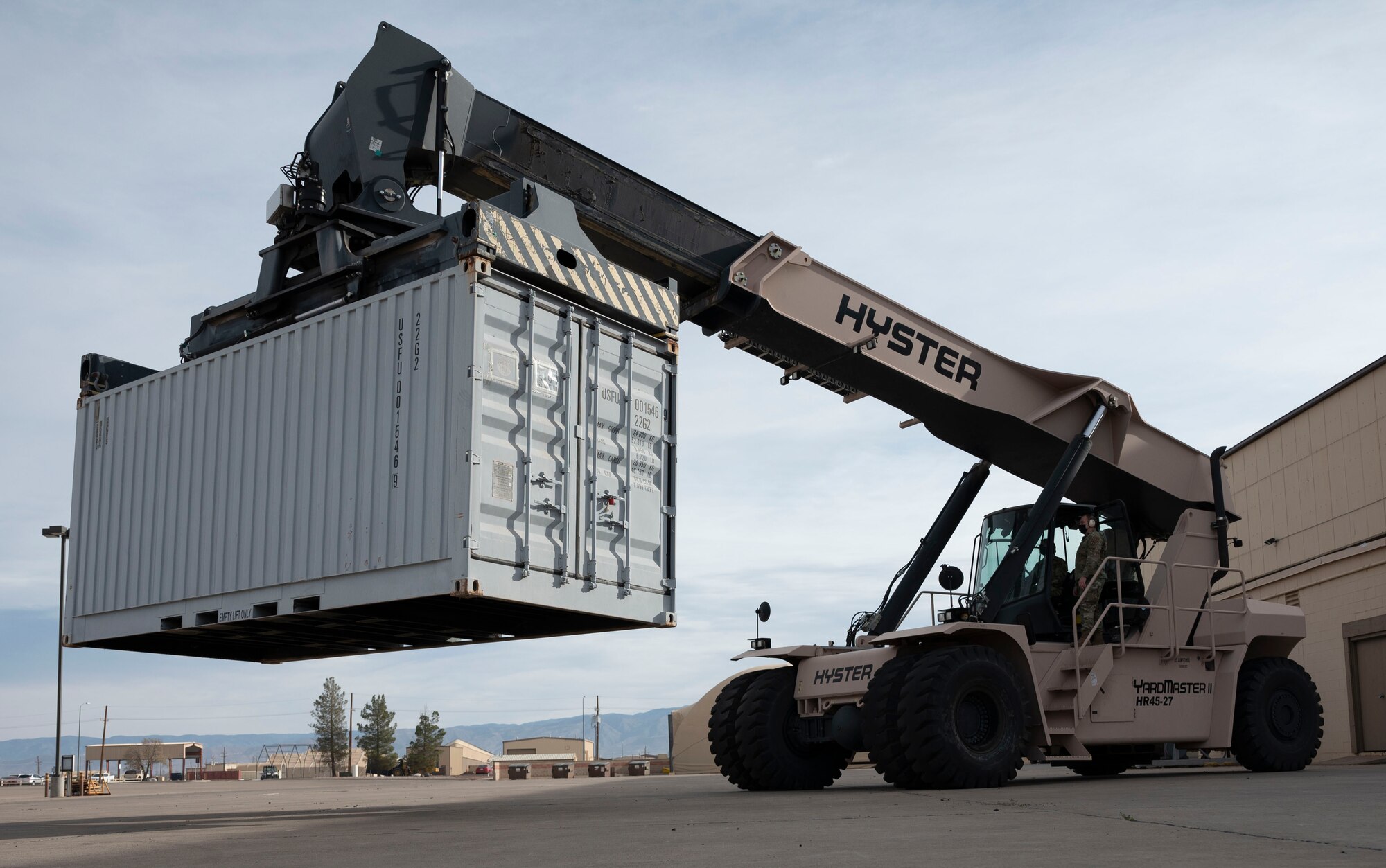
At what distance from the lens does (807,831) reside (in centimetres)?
746

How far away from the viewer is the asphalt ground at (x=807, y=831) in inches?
236

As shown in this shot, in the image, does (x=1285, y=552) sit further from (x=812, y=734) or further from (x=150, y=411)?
(x=150, y=411)

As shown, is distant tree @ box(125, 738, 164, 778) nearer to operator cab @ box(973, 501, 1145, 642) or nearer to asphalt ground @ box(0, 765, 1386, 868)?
operator cab @ box(973, 501, 1145, 642)

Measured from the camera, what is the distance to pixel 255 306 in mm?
11117

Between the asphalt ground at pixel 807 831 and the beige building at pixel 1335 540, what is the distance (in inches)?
352

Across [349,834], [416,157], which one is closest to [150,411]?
[416,157]

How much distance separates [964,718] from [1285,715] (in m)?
5.38

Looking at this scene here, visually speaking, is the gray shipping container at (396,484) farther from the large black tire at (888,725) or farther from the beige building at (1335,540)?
the beige building at (1335,540)

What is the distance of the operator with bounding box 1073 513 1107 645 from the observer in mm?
13945

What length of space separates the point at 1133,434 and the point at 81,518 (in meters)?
Answer: 11.5

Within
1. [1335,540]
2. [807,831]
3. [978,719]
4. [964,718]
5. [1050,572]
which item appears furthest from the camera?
[1335,540]

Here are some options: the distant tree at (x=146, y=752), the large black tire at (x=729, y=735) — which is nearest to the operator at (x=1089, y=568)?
the large black tire at (x=729, y=735)

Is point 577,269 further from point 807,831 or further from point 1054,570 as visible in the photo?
point 1054,570

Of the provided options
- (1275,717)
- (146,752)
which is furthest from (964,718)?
(146,752)
